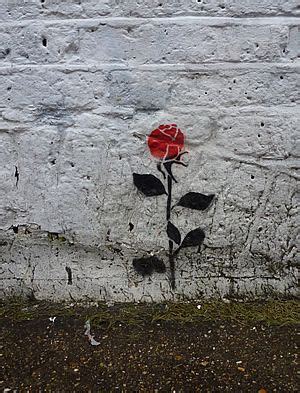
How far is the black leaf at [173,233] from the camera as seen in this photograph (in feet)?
7.69

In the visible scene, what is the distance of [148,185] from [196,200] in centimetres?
23

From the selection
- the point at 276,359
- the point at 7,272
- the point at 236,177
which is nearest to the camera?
the point at 276,359

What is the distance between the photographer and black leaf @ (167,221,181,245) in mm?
2344

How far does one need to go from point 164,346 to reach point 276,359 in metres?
0.47

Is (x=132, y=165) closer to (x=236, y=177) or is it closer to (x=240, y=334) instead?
(x=236, y=177)

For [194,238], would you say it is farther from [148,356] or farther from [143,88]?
[143,88]

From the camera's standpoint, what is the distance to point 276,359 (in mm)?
2098

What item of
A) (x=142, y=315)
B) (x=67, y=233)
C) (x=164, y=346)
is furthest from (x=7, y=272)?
(x=164, y=346)

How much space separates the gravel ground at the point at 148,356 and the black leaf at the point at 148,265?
0.24m

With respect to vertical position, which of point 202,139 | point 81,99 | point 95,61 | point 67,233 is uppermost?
point 95,61

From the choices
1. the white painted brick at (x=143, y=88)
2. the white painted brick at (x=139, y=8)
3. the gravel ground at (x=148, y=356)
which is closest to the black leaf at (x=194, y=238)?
the gravel ground at (x=148, y=356)

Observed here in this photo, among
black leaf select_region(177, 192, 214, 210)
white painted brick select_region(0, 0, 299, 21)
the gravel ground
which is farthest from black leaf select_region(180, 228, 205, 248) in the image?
white painted brick select_region(0, 0, 299, 21)

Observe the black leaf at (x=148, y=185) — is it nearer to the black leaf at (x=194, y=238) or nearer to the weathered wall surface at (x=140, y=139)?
the weathered wall surface at (x=140, y=139)

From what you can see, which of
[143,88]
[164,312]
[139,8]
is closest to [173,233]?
[164,312]
